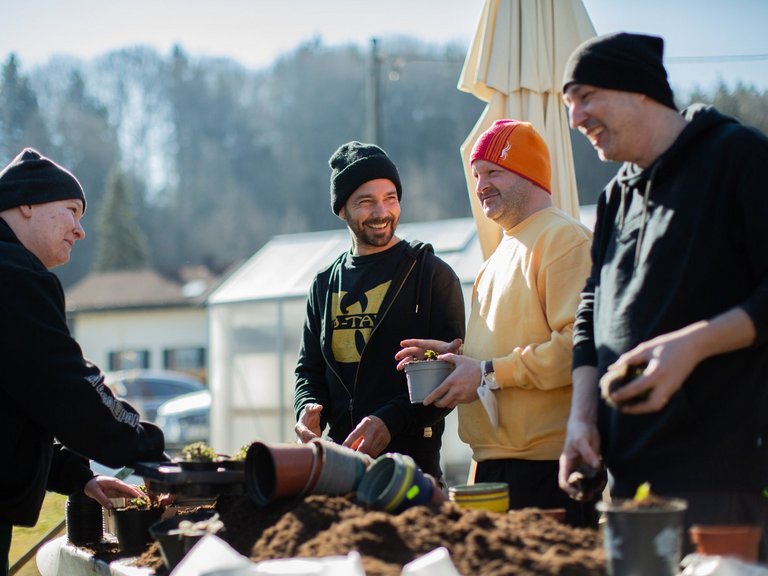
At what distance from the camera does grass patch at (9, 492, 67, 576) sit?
485 centimetres

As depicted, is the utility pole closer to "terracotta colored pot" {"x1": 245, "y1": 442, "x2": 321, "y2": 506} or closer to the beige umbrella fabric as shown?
the beige umbrella fabric

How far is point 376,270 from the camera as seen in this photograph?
3990 millimetres

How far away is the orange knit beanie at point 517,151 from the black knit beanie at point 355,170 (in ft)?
2.21

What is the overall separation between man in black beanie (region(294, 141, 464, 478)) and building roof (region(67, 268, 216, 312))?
40367mm

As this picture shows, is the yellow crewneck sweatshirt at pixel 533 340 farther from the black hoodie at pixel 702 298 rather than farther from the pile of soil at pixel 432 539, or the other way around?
the pile of soil at pixel 432 539

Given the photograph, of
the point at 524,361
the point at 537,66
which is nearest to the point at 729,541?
the point at 524,361

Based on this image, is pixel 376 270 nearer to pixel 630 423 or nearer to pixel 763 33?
pixel 630 423

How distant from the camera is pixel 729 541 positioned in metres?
1.99

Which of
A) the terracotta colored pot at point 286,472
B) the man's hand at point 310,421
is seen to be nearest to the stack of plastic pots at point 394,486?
the terracotta colored pot at point 286,472

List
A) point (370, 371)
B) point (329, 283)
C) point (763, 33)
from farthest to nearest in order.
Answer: point (763, 33) < point (329, 283) < point (370, 371)

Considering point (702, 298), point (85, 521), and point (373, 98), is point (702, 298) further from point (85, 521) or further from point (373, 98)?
point (373, 98)

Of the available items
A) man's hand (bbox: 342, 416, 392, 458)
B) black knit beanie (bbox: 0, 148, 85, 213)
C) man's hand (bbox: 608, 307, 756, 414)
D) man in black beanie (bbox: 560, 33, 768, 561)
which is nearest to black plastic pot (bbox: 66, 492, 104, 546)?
man's hand (bbox: 342, 416, 392, 458)

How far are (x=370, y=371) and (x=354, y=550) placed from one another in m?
1.70

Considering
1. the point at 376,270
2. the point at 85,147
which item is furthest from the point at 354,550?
the point at 85,147
